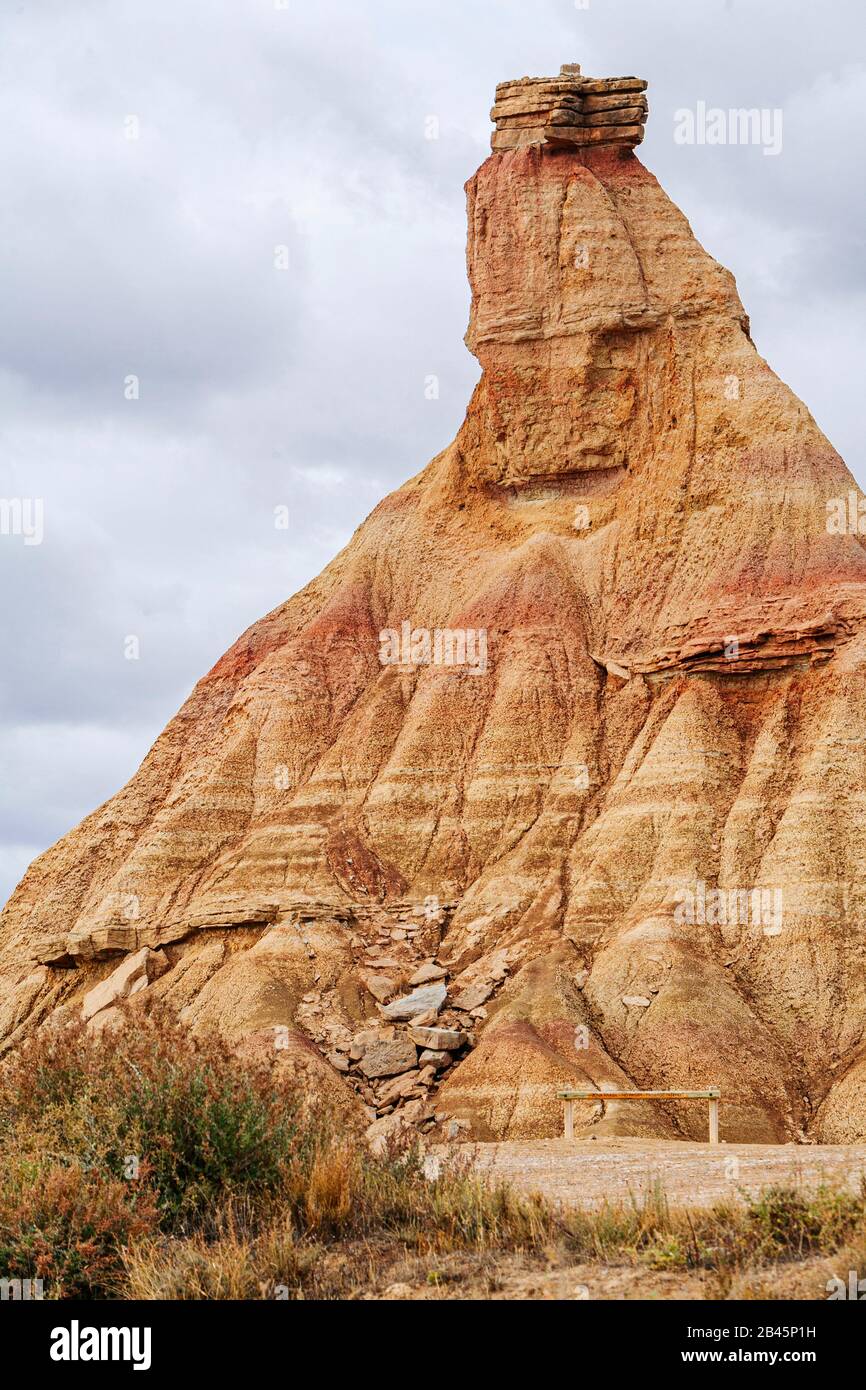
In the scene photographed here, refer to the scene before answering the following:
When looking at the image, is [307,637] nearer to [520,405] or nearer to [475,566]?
[475,566]

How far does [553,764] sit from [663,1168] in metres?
19.2

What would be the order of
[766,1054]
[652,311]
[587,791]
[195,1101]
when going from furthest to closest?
1. [652,311]
2. [587,791]
3. [766,1054]
4. [195,1101]

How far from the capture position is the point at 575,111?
44156mm

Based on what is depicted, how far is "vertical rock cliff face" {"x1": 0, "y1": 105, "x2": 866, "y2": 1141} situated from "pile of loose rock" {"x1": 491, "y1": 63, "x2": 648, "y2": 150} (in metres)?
0.55

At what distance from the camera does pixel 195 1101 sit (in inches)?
571

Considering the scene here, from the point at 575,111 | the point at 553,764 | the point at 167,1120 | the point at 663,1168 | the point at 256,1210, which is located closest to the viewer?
the point at 256,1210

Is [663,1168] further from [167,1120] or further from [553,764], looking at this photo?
[553,764]

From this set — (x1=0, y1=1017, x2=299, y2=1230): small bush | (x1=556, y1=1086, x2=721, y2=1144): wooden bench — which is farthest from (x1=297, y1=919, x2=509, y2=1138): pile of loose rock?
(x1=0, y1=1017, x2=299, y2=1230): small bush

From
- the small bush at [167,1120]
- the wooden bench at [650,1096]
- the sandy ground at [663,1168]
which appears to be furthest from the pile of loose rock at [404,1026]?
the small bush at [167,1120]

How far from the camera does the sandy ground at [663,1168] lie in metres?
15.5

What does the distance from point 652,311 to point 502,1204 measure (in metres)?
32.2

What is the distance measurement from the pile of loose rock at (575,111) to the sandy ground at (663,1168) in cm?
2978

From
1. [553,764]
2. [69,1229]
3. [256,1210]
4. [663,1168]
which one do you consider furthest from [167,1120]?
[553,764]

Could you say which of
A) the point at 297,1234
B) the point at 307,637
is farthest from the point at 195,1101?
the point at 307,637
